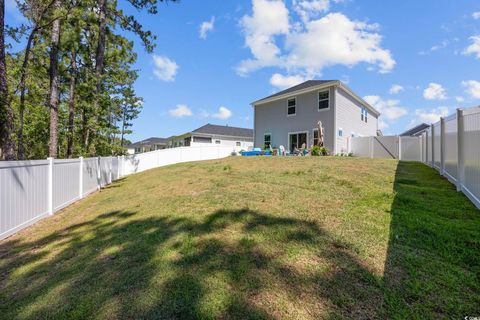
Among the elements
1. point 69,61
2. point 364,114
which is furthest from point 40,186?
point 364,114

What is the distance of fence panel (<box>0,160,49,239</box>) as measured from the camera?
13.7ft

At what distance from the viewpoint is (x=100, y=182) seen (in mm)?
10523

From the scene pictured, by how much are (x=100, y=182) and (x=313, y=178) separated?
9.10 metres

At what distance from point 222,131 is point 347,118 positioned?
16.2m

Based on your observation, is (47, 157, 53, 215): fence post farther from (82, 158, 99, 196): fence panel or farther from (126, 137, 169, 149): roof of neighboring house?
(126, 137, 169, 149): roof of neighboring house

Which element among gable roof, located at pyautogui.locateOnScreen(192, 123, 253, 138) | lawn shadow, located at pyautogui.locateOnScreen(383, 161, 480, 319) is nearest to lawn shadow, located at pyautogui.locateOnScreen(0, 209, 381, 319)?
lawn shadow, located at pyautogui.locateOnScreen(383, 161, 480, 319)

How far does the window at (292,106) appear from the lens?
61.2ft

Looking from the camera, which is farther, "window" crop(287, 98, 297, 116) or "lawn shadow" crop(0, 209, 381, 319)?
"window" crop(287, 98, 297, 116)

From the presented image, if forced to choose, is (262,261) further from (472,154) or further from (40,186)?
(40,186)

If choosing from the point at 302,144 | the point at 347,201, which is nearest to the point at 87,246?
the point at 347,201

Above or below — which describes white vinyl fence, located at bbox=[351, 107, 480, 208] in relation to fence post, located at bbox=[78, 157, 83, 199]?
above

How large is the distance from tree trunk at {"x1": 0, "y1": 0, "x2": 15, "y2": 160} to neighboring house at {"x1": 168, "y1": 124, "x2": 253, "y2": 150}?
20.6m

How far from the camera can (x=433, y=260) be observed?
255cm

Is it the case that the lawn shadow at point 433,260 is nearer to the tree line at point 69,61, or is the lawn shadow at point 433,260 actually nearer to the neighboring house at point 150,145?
the tree line at point 69,61
